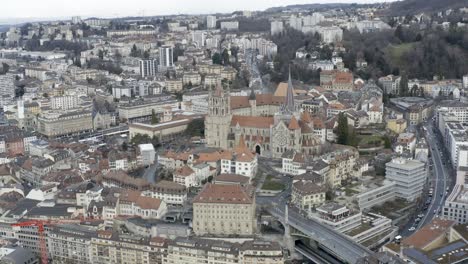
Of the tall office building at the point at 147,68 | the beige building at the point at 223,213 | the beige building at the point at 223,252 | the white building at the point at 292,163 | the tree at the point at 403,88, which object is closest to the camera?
the beige building at the point at 223,252

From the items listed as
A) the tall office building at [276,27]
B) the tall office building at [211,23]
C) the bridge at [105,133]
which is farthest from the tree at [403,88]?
the tall office building at [211,23]

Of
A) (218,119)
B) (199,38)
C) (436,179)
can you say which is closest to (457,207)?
(436,179)

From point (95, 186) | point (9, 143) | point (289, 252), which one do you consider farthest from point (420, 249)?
point (9, 143)

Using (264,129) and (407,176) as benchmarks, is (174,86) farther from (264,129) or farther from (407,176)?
(407,176)

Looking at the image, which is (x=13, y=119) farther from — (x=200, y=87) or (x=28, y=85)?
(x=200, y=87)

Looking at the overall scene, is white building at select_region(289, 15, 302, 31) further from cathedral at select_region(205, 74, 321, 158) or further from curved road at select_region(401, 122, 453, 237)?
cathedral at select_region(205, 74, 321, 158)

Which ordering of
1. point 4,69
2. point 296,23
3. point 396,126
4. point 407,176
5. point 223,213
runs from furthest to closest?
point 296,23 < point 4,69 < point 396,126 < point 407,176 < point 223,213

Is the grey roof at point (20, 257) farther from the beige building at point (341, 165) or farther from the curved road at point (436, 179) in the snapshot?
the curved road at point (436, 179)
